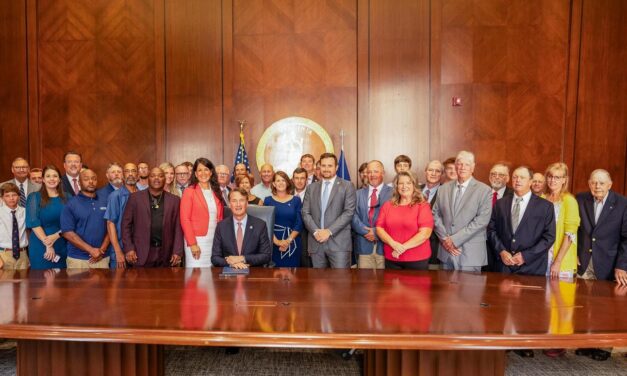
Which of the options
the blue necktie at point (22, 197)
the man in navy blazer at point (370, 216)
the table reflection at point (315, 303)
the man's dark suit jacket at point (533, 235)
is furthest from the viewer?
the blue necktie at point (22, 197)

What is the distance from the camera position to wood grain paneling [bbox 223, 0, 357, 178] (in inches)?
250

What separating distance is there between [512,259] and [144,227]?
2.91 metres

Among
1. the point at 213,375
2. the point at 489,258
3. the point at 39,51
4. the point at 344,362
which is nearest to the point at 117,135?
the point at 39,51

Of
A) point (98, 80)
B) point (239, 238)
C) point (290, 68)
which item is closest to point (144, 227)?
point (239, 238)

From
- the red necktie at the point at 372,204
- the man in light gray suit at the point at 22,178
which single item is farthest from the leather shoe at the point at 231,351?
the man in light gray suit at the point at 22,178

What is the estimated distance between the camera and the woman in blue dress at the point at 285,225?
3.91m

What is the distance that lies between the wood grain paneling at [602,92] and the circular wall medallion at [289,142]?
394 centimetres

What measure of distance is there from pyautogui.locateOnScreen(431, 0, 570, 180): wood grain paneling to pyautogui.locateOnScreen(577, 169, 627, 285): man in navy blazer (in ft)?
9.99

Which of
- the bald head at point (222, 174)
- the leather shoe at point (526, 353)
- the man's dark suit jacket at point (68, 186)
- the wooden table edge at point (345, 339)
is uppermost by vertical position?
the bald head at point (222, 174)

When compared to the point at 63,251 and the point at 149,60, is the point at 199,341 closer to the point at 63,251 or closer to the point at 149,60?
the point at 63,251

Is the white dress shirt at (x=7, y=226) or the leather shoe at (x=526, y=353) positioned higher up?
the white dress shirt at (x=7, y=226)

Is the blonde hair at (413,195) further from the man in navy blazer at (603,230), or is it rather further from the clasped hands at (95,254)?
the clasped hands at (95,254)

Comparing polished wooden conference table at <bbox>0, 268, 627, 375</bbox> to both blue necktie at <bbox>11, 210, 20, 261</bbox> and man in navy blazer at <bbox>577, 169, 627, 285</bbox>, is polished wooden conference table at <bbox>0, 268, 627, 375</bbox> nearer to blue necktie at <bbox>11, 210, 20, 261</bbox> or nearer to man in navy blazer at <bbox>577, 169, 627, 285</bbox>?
man in navy blazer at <bbox>577, 169, 627, 285</bbox>

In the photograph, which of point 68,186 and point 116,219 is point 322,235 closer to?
point 116,219
